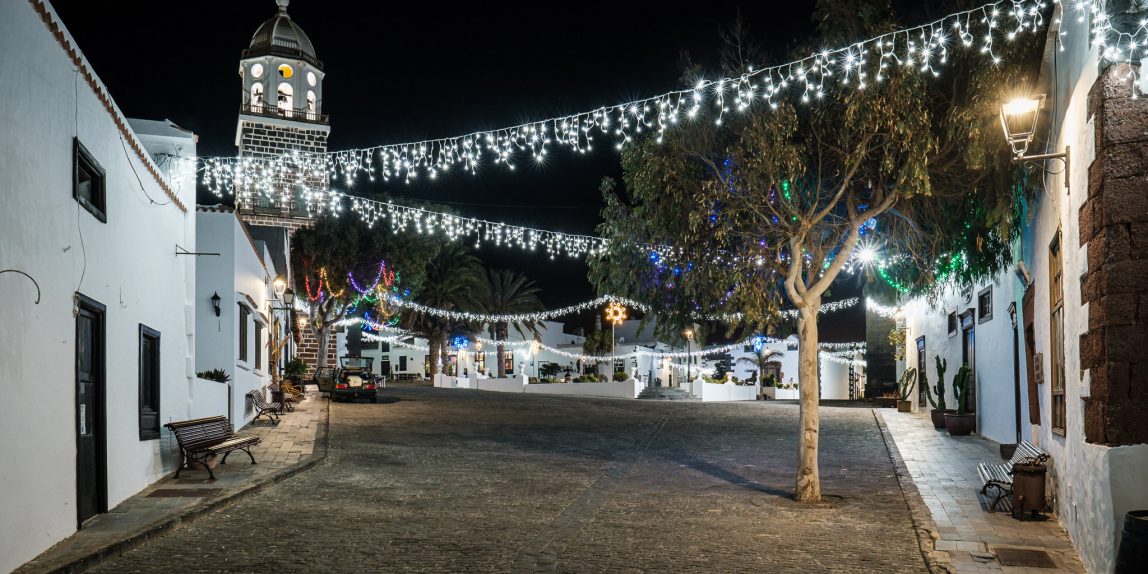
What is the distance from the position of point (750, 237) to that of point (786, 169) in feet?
3.91

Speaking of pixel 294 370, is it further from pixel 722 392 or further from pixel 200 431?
pixel 722 392

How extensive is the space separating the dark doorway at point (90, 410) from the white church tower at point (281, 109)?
3056 centimetres

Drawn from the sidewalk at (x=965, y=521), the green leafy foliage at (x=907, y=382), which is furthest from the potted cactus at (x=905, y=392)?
the sidewalk at (x=965, y=521)

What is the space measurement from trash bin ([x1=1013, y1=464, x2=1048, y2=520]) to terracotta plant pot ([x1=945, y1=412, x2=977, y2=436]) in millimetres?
8331

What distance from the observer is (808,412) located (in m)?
10.7

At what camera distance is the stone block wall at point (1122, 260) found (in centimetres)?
604

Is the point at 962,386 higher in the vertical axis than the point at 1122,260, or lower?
lower

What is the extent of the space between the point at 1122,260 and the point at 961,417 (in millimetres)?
11549

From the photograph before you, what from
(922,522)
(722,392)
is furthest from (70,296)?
(722,392)

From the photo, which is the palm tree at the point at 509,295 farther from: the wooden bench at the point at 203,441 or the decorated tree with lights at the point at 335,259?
the wooden bench at the point at 203,441

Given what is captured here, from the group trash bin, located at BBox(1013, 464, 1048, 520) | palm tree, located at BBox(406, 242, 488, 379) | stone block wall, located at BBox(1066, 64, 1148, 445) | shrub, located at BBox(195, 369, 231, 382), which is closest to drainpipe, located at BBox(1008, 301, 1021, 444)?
trash bin, located at BBox(1013, 464, 1048, 520)

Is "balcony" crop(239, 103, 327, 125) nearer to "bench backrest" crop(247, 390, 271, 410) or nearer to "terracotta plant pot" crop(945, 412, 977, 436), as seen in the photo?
"bench backrest" crop(247, 390, 271, 410)

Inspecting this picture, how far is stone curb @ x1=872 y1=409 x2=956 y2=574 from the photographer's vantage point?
726 cm

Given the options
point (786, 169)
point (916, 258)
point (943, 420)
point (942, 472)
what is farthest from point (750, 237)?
point (943, 420)
